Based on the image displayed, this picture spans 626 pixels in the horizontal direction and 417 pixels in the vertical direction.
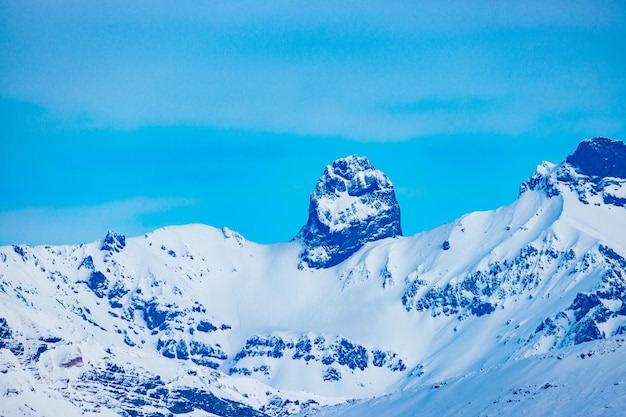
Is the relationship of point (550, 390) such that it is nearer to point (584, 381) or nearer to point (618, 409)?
point (584, 381)

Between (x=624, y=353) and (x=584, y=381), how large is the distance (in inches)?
355

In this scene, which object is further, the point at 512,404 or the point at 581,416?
the point at 512,404

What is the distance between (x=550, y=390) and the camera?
195 metres

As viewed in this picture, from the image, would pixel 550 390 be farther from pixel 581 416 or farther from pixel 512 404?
pixel 581 416

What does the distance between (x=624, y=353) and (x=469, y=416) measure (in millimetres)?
20766

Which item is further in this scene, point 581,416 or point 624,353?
point 624,353

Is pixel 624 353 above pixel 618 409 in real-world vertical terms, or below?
above

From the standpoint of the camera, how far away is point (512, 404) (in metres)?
194

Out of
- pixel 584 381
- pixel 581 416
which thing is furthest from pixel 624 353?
pixel 581 416

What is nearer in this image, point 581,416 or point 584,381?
point 581,416

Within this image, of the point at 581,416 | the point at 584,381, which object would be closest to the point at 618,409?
the point at 581,416

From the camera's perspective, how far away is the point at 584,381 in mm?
193625

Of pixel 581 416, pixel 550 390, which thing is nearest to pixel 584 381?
pixel 550 390

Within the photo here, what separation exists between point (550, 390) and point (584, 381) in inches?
167
